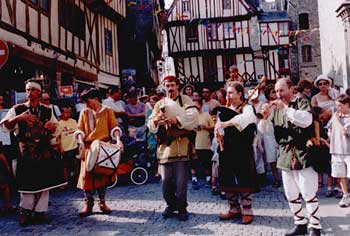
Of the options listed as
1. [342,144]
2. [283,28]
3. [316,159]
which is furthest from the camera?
[283,28]

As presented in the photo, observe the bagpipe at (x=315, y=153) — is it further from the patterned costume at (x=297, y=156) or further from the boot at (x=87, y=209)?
the boot at (x=87, y=209)

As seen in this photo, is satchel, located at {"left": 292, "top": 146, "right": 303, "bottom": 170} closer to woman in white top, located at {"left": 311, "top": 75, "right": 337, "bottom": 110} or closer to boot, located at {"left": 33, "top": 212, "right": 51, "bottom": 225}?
woman in white top, located at {"left": 311, "top": 75, "right": 337, "bottom": 110}

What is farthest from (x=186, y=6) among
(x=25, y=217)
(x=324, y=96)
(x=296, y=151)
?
(x=296, y=151)

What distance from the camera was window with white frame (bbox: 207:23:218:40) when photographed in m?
33.6

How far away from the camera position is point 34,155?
581 centimetres

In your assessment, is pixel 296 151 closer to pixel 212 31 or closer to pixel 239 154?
pixel 239 154

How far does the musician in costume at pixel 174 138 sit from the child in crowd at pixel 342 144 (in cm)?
213

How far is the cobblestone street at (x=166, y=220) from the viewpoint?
17.3 ft

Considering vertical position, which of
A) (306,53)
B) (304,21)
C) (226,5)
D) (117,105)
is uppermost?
(226,5)

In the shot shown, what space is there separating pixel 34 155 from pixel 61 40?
7.45 m

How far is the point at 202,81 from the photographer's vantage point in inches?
1313

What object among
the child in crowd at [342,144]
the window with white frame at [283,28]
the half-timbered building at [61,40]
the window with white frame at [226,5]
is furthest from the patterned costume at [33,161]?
the window with white frame at [283,28]

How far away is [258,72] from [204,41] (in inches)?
182

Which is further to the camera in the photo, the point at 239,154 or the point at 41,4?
the point at 41,4
